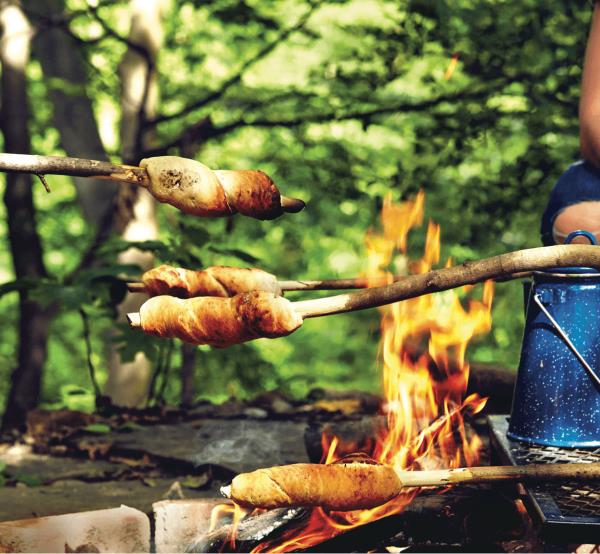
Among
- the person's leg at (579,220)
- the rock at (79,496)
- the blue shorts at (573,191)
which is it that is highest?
the blue shorts at (573,191)

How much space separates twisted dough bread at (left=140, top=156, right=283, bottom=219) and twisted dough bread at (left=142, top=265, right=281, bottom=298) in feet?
0.99

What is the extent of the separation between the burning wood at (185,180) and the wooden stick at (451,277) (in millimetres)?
293

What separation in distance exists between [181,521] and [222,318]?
1375mm

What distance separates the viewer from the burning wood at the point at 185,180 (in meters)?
2.12

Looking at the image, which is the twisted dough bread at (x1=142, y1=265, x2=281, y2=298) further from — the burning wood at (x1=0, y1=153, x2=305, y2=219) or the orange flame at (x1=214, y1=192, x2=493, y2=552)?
A: the orange flame at (x1=214, y1=192, x2=493, y2=552)

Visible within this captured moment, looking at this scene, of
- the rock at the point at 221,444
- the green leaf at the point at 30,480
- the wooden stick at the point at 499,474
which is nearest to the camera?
the wooden stick at the point at 499,474

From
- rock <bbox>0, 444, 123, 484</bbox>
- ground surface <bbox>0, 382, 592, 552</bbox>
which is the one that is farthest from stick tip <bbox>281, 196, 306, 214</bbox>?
rock <bbox>0, 444, 123, 484</bbox>

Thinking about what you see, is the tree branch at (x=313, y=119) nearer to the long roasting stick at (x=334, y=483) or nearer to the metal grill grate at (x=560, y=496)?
the metal grill grate at (x=560, y=496)

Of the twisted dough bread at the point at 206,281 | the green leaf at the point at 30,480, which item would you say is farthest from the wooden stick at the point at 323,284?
the green leaf at the point at 30,480

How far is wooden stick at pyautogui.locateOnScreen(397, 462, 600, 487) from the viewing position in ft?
8.30

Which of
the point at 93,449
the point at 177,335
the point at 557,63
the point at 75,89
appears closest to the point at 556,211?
the point at 177,335

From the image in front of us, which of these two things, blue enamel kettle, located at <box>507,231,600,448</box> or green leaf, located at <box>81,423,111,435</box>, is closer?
blue enamel kettle, located at <box>507,231,600,448</box>

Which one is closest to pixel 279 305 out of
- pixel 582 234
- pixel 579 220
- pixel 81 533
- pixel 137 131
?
pixel 582 234

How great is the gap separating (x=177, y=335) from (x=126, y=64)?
5.83 meters
